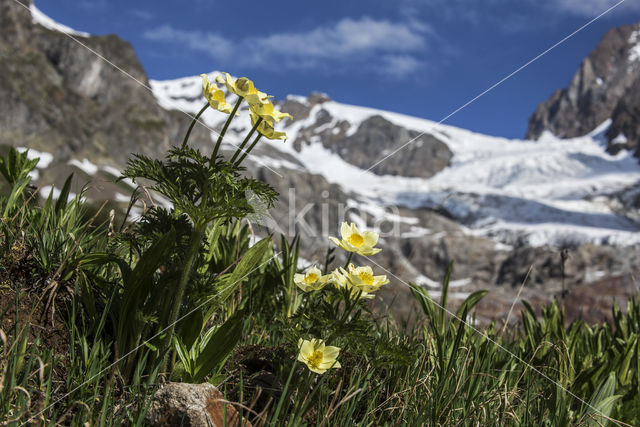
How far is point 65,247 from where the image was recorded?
216 cm

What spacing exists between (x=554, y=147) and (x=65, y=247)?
195m

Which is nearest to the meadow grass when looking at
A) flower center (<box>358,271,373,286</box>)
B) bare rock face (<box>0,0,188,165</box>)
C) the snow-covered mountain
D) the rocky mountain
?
flower center (<box>358,271,373,286</box>)

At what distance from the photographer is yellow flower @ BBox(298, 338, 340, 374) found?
1.47 metres

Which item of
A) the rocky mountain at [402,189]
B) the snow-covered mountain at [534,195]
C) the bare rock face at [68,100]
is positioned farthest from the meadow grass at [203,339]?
the bare rock face at [68,100]

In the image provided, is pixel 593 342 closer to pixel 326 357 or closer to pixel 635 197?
pixel 326 357

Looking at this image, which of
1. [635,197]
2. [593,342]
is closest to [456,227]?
[635,197]

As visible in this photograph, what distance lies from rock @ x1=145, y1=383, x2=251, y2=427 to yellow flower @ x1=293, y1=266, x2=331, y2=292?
1.43 ft

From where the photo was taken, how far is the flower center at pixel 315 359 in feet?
4.88

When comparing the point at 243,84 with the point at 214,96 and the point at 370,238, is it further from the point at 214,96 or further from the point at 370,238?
the point at 370,238

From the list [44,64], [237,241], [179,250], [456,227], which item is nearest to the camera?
[179,250]

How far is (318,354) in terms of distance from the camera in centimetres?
150

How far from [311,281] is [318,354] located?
299mm

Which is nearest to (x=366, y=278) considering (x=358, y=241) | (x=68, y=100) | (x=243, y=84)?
(x=358, y=241)

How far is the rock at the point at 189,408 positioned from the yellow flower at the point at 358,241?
1.97 ft
